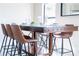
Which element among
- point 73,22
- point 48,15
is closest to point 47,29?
point 48,15

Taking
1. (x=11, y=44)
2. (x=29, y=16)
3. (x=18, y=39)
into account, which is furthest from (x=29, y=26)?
(x=18, y=39)

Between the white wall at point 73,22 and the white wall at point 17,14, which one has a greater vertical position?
the white wall at point 17,14

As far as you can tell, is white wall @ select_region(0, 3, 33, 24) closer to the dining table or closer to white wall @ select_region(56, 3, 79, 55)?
the dining table

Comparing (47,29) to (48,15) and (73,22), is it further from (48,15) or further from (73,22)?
(73,22)

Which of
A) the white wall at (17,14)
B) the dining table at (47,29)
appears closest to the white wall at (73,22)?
the dining table at (47,29)

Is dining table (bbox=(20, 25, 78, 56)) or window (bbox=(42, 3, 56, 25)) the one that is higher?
window (bbox=(42, 3, 56, 25))

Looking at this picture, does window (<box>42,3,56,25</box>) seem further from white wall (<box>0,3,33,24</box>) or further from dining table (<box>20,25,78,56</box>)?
white wall (<box>0,3,33,24</box>)

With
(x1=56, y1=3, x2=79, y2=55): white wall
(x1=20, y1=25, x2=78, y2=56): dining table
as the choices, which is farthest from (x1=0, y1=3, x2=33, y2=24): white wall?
(x1=56, y1=3, x2=79, y2=55): white wall

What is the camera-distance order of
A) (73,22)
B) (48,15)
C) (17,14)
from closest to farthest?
(73,22) < (17,14) < (48,15)

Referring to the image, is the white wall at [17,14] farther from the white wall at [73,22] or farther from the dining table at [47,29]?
the white wall at [73,22]

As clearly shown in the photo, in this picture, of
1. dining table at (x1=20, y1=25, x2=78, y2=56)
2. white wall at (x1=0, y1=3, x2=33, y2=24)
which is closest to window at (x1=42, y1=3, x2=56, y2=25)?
dining table at (x1=20, y1=25, x2=78, y2=56)

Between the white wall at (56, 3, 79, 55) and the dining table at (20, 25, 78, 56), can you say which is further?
the dining table at (20, 25, 78, 56)

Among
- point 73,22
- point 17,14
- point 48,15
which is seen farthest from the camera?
point 48,15

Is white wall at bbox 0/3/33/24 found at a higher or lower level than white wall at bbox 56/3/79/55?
higher
